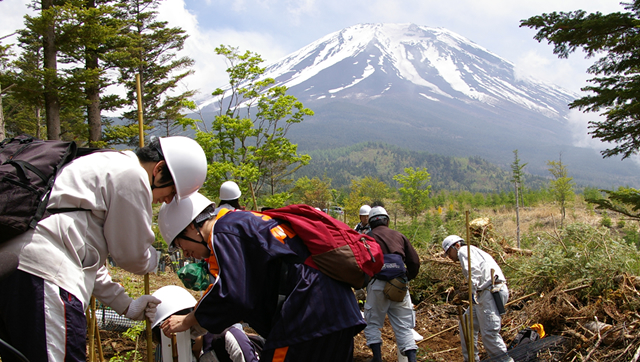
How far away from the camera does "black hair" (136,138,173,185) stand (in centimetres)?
180

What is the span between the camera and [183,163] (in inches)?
71.7

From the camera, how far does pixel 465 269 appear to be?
5.25 metres

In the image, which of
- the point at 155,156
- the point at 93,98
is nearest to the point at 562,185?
the point at 93,98

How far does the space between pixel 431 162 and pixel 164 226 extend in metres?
165

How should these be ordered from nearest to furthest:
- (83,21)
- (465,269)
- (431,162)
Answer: (465,269) < (83,21) < (431,162)

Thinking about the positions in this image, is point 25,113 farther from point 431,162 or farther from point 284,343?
point 431,162

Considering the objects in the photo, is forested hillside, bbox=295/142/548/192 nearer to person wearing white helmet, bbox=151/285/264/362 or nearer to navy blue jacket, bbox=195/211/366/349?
person wearing white helmet, bbox=151/285/264/362

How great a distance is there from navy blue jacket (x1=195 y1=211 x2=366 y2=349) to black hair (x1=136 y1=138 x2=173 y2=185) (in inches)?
12.7

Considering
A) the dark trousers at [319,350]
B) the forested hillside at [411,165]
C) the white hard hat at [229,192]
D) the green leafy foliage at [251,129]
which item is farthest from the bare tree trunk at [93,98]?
the forested hillside at [411,165]

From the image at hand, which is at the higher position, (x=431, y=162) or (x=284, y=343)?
(x=284, y=343)

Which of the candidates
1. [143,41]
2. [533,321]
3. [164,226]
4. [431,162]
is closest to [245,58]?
[143,41]

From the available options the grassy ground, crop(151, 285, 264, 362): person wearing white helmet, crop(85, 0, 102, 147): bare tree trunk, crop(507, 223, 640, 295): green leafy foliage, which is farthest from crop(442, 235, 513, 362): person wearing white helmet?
crop(85, 0, 102, 147): bare tree trunk

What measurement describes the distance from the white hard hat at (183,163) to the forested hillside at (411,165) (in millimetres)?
129586

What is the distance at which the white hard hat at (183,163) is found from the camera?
1.81 metres
